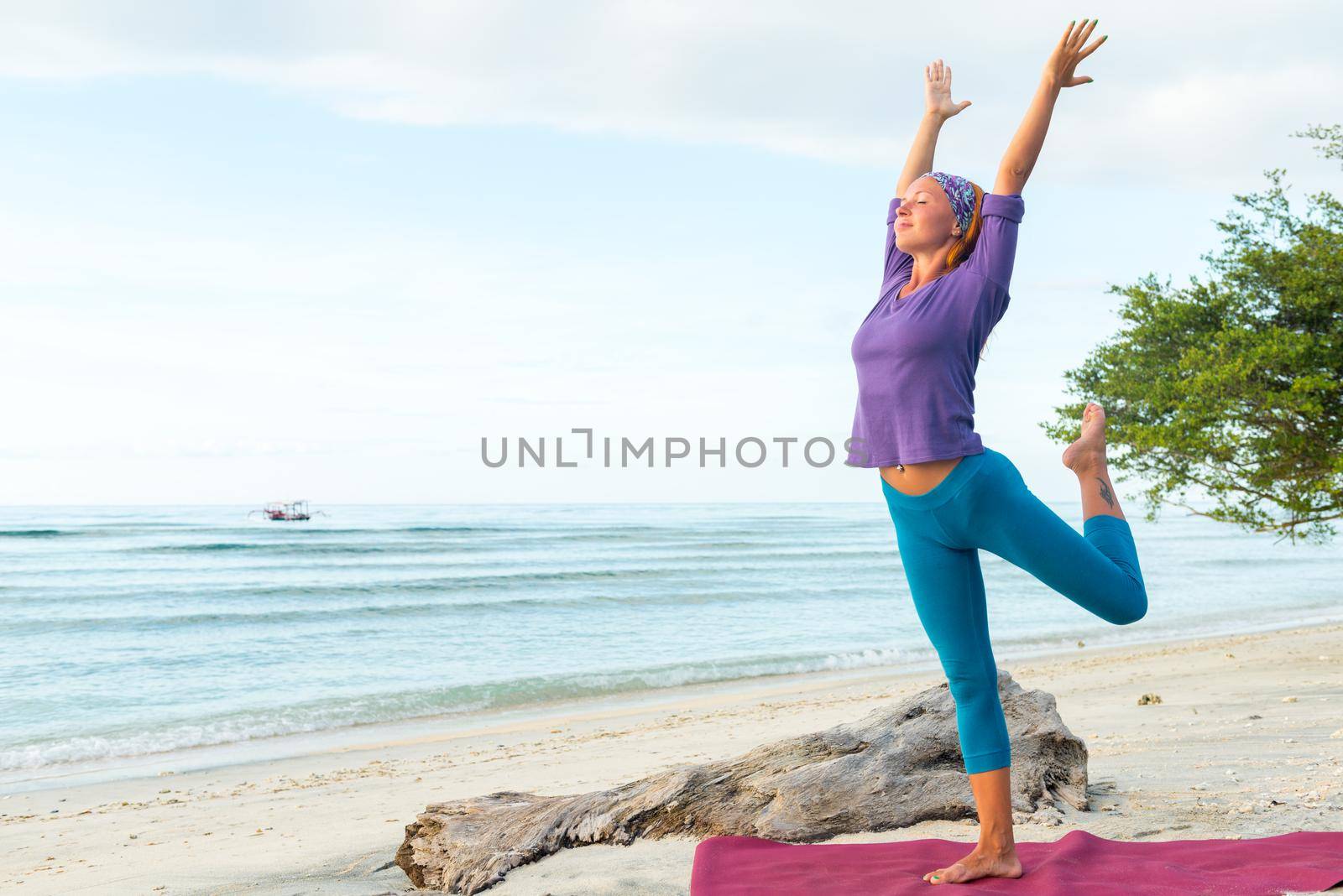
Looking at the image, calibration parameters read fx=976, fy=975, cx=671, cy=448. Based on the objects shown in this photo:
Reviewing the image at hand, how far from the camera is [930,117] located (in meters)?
3.51

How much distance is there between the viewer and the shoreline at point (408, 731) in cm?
841

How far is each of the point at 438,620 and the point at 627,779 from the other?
13278 millimetres

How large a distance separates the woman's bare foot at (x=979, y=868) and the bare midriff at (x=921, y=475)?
1.14 meters

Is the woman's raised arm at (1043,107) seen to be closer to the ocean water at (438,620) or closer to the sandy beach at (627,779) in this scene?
the sandy beach at (627,779)

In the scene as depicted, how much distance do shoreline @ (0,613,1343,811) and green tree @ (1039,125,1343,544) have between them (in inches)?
149

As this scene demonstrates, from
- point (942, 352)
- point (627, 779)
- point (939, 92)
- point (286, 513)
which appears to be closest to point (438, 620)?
point (627, 779)

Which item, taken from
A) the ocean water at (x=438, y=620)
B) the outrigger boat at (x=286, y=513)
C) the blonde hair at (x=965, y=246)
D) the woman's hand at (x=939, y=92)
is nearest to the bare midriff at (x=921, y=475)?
the blonde hair at (x=965, y=246)

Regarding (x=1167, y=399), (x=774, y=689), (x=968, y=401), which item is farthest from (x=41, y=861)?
(x=1167, y=399)

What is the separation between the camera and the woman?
9.25ft

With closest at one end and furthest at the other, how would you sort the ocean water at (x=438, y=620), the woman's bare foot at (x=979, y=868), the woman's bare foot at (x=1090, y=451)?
the woman's bare foot at (x=979, y=868), the woman's bare foot at (x=1090, y=451), the ocean water at (x=438, y=620)

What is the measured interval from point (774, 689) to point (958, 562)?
30.7ft

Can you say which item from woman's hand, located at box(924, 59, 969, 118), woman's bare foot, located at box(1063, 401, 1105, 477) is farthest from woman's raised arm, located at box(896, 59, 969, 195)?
woman's bare foot, located at box(1063, 401, 1105, 477)

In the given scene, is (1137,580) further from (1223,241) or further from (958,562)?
(1223,241)

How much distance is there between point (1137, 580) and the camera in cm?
294
